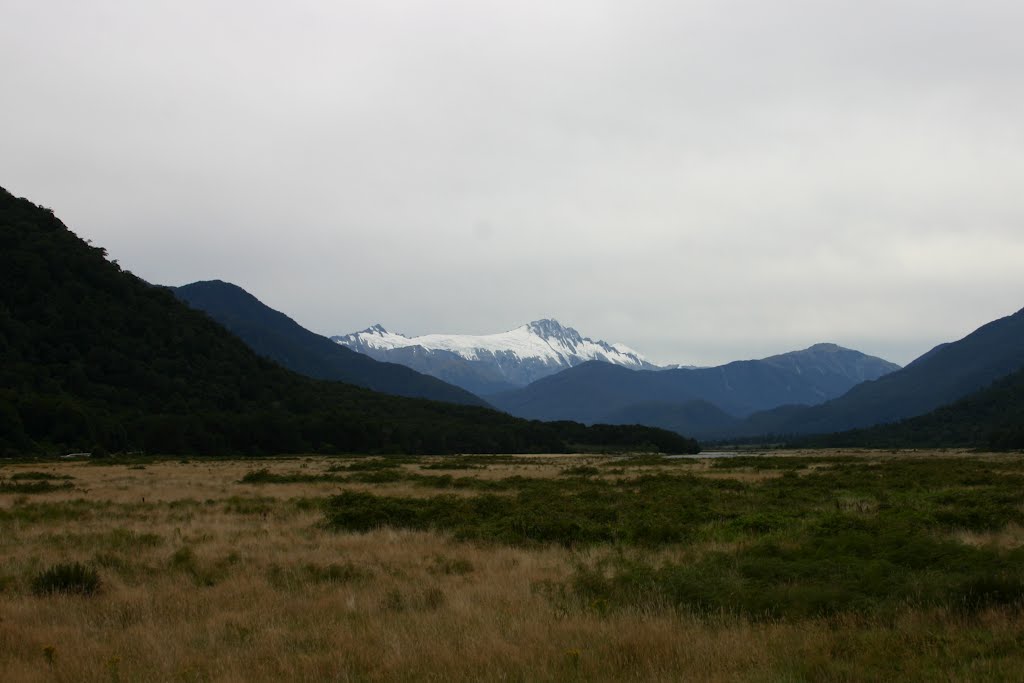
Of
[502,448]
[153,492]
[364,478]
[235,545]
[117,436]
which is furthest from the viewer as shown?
[502,448]

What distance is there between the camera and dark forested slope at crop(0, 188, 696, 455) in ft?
319

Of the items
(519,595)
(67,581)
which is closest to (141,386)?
(67,581)

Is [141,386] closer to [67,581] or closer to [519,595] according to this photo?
[67,581]

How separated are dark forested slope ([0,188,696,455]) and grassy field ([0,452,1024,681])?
7621 centimetres

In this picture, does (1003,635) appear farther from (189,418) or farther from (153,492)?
(189,418)

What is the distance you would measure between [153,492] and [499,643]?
29087mm

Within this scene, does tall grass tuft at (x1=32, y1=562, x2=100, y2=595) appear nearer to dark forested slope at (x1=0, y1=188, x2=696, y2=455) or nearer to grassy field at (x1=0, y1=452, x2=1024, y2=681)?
grassy field at (x1=0, y1=452, x2=1024, y2=681)

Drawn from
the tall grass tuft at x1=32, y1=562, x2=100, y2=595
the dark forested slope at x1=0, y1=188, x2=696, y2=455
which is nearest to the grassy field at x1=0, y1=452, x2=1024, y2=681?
the tall grass tuft at x1=32, y1=562, x2=100, y2=595

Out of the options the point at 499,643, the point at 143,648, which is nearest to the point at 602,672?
the point at 499,643

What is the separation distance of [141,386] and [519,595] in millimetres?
129587

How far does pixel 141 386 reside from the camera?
124562mm

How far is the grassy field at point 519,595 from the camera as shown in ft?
27.7

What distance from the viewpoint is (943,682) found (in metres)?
7.33

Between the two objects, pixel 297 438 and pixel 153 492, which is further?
pixel 297 438
